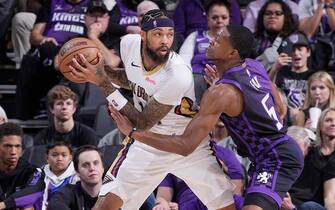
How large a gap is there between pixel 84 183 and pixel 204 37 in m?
2.59

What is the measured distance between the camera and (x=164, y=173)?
24.2 ft

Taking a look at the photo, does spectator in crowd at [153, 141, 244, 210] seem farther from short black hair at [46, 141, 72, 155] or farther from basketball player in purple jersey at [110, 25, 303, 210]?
short black hair at [46, 141, 72, 155]

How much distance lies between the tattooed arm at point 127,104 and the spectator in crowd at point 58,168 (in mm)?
1859

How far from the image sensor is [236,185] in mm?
7875

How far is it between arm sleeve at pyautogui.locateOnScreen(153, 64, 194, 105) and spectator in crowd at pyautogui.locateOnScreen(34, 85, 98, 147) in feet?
8.41

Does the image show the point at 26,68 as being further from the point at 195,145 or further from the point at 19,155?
the point at 195,145

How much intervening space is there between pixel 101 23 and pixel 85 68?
3.85 metres

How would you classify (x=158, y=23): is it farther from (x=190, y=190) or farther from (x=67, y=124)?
(x=67, y=124)

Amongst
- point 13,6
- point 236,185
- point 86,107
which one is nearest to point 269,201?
point 236,185

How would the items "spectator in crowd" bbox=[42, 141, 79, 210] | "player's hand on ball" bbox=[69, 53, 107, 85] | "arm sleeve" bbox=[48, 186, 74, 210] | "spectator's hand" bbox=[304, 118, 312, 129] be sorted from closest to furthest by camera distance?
"player's hand on ball" bbox=[69, 53, 107, 85] < "arm sleeve" bbox=[48, 186, 74, 210] < "spectator in crowd" bbox=[42, 141, 79, 210] < "spectator's hand" bbox=[304, 118, 312, 129]

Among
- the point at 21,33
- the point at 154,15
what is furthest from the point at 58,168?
the point at 21,33

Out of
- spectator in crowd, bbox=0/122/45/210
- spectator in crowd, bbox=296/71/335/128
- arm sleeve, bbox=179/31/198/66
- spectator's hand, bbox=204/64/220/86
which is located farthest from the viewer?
arm sleeve, bbox=179/31/198/66

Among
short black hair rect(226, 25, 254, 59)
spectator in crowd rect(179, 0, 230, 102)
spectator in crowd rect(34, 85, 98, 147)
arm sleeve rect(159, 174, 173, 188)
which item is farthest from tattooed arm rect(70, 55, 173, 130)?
spectator in crowd rect(179, 0, 230, 102)

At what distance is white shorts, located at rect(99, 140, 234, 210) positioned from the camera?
7258 millimetres
